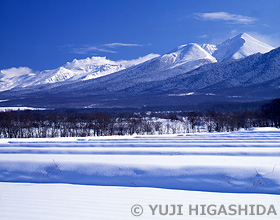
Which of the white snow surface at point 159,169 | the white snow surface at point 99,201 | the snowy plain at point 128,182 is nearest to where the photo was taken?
the white snow surface at point 99,201

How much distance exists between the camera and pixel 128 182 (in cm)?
532

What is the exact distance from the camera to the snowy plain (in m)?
4.14

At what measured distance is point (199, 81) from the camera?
12812 centimetres

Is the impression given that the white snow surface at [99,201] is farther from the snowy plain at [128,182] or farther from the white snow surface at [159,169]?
the white snow surface at [159,169]

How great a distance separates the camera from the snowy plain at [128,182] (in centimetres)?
414

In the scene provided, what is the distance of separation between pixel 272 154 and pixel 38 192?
17.2 feet

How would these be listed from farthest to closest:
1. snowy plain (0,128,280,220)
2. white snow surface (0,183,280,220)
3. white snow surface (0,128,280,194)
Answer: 1. white snow surface (0,128,280,194)
2. snowy plain (0,128,280,220)
3. white snow surface (0,183,280,220)

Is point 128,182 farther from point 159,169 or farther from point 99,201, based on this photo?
point 99,201

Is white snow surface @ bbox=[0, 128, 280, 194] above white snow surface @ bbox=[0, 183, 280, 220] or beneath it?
above

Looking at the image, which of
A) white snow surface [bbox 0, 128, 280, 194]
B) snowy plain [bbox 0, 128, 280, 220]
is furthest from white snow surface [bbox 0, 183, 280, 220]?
white snow surface [bbox 0, 128, 280, 194]

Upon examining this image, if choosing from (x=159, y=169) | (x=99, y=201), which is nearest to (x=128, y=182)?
(x=159, y=169)

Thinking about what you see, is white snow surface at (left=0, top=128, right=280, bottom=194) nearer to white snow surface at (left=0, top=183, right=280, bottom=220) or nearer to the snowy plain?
the snowy plain

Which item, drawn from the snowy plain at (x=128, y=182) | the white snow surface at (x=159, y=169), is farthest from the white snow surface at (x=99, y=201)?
the white snow surface at (x=159, y=169)

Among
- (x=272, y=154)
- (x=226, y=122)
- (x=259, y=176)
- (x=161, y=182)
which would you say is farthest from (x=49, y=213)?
(x=226, y=122)
